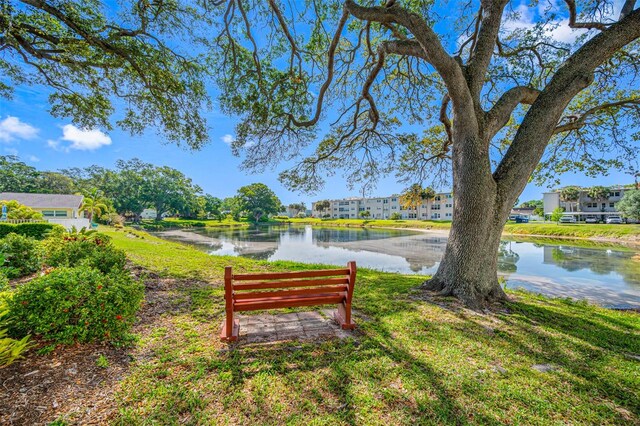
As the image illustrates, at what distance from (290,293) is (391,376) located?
4.96 ft

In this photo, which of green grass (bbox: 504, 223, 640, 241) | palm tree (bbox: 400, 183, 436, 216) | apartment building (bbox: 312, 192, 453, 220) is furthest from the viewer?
apartment building (bbox: 312, 192, 453, 220)

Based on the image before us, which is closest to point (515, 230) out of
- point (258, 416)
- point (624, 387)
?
point (624, 387)

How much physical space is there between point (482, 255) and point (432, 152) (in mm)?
5459

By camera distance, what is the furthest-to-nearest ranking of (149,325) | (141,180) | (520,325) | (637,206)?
(141,180) < (637,206) < (520,325) < (149,325)

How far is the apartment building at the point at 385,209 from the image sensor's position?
195 feet

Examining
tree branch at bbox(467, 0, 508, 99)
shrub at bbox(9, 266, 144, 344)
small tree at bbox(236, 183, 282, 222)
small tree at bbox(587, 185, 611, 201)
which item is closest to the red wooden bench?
shrub at bbox(9, 266, 144, 344)

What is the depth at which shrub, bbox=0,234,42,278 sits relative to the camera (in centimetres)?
547

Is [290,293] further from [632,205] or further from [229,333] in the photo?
[632,205]

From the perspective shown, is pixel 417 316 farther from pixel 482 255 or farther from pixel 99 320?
pixel 99 320

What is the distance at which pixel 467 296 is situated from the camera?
4809 mm

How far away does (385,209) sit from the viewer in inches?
2817

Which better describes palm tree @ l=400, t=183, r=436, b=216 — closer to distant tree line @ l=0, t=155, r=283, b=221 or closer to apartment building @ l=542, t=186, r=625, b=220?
distant tree line @ l=0, t=155, r=283, b=221

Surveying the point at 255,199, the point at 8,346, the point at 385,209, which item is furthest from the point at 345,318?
the point at 385,209

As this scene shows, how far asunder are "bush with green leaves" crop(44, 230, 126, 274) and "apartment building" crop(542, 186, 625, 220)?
64556mm
